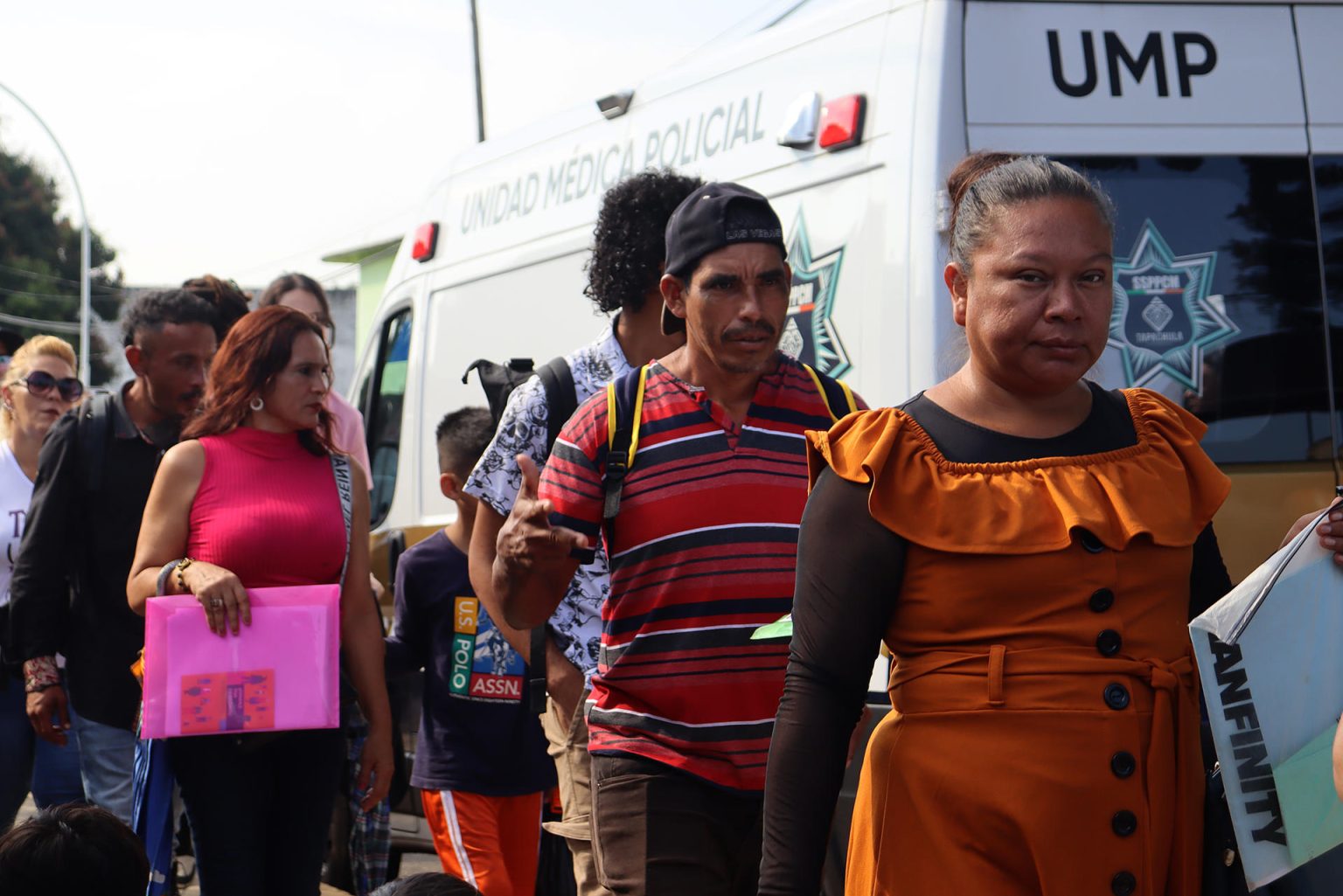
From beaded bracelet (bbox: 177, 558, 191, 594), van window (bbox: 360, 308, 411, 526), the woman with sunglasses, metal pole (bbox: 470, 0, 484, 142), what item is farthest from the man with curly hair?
metal pole (bbox: 470, 0, 484, 142)

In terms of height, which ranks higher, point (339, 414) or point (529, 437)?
point (339, 414)

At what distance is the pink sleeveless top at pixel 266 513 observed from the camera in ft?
15.3

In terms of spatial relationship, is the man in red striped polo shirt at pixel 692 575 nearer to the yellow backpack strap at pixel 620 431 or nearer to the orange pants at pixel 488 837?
the yellow backpack strap at pixel 620 431

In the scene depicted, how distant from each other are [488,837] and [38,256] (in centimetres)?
6029

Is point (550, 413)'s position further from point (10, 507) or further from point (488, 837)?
point (10, 507)

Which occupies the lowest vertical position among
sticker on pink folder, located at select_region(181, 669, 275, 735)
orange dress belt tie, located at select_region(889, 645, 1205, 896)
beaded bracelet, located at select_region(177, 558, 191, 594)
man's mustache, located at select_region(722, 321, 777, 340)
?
orange dress belt tie, located at select_region(889, 645, 1205, 896)

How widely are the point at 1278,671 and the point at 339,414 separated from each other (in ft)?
15.9

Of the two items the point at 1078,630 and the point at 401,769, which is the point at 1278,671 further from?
the point at 401,769

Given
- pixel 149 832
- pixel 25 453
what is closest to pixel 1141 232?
pixel 149 832

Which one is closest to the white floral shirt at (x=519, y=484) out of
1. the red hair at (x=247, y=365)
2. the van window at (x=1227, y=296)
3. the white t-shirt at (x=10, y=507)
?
the red hair at (x=247, y=365)

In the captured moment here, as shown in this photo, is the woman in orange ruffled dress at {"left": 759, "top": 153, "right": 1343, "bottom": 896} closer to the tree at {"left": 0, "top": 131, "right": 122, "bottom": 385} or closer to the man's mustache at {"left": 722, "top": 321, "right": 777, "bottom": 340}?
the man's mustache at {"left": 722, "top": 321, "right": 777, "bottom": 340}

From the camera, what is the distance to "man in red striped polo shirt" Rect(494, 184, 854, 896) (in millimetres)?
3467

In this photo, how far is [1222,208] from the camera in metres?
4.95

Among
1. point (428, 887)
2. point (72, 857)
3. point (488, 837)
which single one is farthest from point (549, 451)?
point (488, 837)
